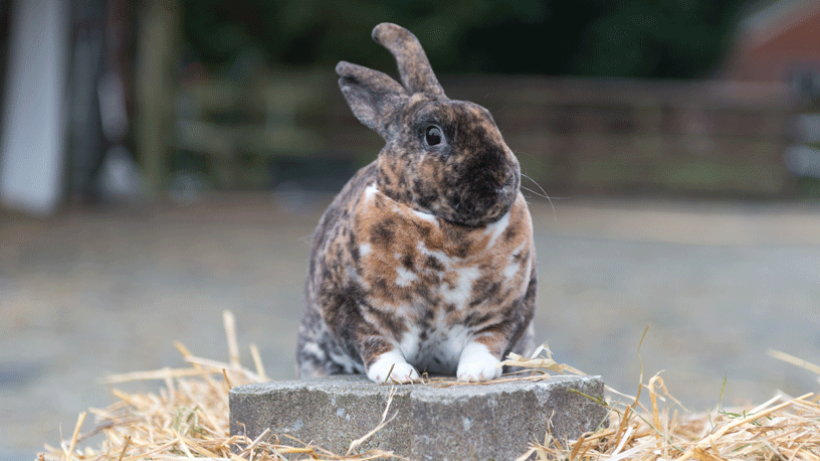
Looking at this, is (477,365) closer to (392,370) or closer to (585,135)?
(392,370)

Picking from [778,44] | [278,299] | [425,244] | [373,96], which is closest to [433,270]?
[425,244]

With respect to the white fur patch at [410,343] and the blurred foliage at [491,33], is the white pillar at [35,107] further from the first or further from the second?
the white fur patch at [410,343]

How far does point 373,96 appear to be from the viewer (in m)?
1.88

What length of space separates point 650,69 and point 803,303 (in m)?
10.9

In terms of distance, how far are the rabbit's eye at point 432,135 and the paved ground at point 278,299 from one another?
1.14 metres

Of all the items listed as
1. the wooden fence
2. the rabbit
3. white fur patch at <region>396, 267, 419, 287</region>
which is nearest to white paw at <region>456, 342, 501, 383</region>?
the rabbit

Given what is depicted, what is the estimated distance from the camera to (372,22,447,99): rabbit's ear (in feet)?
6.07

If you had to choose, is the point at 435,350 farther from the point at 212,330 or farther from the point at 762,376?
the point at 212,330

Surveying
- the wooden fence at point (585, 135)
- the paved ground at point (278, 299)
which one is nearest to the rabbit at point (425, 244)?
the paved ground at point (278, 299)

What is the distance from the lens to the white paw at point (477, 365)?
69.6 inches

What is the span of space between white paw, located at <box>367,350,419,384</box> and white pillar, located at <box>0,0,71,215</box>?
721cm

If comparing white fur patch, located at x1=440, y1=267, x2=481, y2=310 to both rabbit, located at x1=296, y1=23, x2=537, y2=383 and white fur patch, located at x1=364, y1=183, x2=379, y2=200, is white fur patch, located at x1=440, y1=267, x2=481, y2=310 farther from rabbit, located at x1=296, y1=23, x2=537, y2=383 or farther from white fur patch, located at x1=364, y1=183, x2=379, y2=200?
white fur patch, located at x1=364, y1=183, x2=379, y2=200

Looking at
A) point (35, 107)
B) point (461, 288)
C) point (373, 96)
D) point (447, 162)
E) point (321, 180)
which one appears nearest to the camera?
point (447, 162)

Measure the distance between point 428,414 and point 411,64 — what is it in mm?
814
